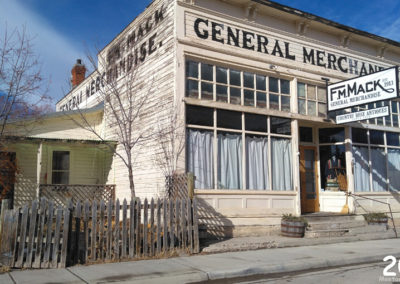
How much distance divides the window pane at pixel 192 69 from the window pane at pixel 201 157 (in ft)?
5.65

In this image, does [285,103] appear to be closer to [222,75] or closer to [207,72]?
[222,75]

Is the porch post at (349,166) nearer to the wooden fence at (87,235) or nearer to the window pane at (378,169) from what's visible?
the window pane at (378,169)

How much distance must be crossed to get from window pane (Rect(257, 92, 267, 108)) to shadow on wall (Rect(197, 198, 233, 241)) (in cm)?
397

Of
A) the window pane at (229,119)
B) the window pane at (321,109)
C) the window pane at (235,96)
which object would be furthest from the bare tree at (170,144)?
the window pane at (321,109)

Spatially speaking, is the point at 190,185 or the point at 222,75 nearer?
the point at 190,185

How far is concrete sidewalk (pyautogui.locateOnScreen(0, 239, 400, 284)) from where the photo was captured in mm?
6738

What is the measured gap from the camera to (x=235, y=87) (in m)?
12.3

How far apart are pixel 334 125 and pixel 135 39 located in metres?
8.21

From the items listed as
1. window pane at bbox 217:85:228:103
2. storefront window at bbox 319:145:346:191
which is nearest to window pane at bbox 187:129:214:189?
window pane at bbox 217:85:228:103

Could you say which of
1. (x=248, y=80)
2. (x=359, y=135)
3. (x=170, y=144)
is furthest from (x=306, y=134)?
(x=170, y=144)

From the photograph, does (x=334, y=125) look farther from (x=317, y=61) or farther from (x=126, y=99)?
(x=126, y=99)

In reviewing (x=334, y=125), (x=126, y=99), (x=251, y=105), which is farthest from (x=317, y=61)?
(x=126, y=99)

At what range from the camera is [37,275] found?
6898 millimetres

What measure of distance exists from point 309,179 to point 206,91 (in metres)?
5.88
